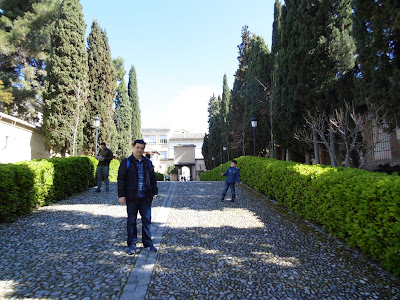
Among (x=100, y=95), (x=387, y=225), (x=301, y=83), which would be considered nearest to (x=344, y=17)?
(x=301, y=83)

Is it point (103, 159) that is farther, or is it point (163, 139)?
point (163, 139)

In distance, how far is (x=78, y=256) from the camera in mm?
3488

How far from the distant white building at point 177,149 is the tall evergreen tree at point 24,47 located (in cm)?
3071

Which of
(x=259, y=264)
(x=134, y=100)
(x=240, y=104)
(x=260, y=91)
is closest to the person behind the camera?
(x=259, y=264)

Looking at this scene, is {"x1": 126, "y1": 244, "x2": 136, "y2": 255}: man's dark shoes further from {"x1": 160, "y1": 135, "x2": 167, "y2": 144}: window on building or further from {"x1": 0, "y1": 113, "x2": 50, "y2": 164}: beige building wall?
{"x1": 160, "y1": 135, "x2": 167, "y2": 144}: window on building

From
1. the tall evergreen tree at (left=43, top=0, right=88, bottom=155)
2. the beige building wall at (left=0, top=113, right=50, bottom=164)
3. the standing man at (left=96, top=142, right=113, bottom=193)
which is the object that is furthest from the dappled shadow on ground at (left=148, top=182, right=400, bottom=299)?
the tall evergreen tree at (left=43, top=0, right=88, bottom=155)

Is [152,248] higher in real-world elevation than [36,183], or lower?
lower

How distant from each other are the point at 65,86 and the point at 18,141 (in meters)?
4.41

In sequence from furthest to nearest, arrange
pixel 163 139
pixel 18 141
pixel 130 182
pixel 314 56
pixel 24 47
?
pixel 163 139
pixel 24 47
pixel 18 141
pixel 314 56
pixel 130 182

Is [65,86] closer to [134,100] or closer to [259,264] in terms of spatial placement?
[134,100]

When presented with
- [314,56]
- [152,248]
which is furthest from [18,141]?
[314,56]

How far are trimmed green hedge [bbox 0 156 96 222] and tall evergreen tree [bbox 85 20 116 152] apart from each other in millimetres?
9994

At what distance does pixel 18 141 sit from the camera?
12.8 meters

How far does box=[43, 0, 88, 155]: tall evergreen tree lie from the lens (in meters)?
14.9
